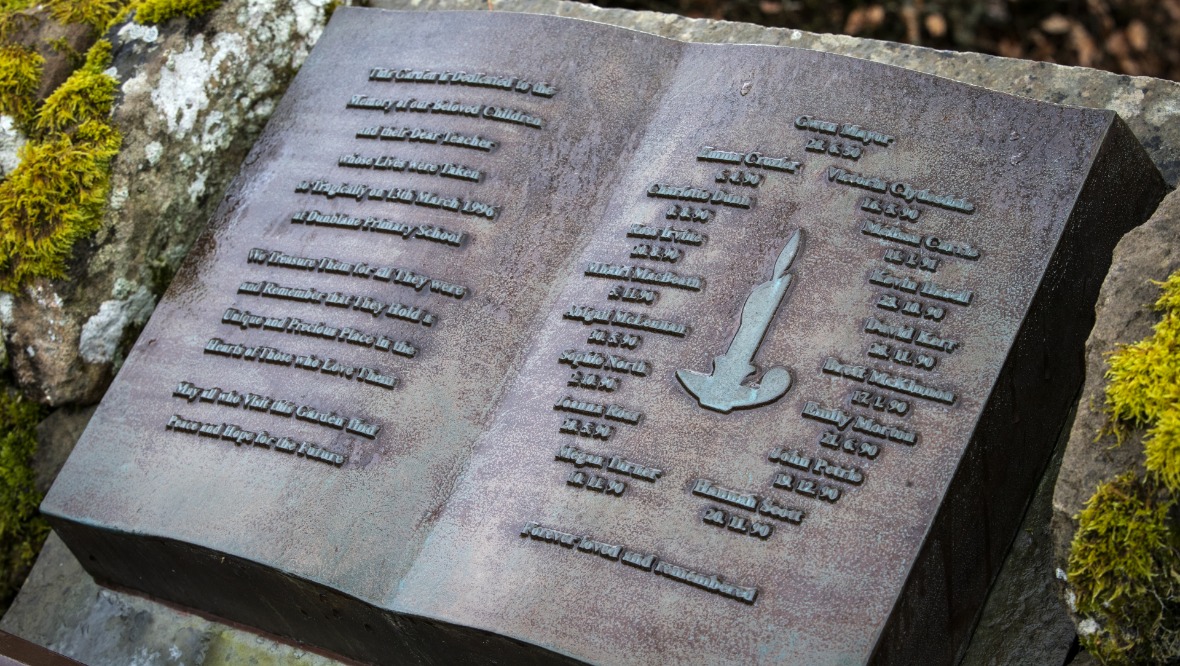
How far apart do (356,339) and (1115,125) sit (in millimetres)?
1580

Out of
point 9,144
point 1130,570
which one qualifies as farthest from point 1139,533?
point 9,144

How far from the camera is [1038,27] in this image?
534 cm

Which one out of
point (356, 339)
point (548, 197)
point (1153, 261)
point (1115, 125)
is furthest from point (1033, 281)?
point (356, 339)

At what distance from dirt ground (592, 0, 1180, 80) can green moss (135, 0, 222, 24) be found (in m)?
2.31

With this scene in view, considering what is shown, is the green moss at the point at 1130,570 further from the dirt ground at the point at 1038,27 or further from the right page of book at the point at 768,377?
the dirt ground at the point at 1038,27

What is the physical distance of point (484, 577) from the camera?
220cm

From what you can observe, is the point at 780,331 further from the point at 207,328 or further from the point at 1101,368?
the point at 207,328

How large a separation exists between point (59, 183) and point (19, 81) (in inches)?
14.3

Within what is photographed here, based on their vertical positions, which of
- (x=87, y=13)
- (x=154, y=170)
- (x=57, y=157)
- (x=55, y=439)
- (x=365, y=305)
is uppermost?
(x=87, y=13)

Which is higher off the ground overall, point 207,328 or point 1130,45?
point 1130,45

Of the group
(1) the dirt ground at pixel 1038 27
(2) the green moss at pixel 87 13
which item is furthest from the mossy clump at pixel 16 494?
(1) the dirt ground at pixel 1038 27

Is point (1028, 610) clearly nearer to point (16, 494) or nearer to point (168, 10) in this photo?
point (16, 494)

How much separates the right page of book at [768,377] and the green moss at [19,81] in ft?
5.40

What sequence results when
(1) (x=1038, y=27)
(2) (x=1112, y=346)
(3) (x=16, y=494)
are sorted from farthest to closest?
1. (1) (x=1038, y=27)
2. (3) (x=16, y=494)
3. (2) (x=1112, y=346)
